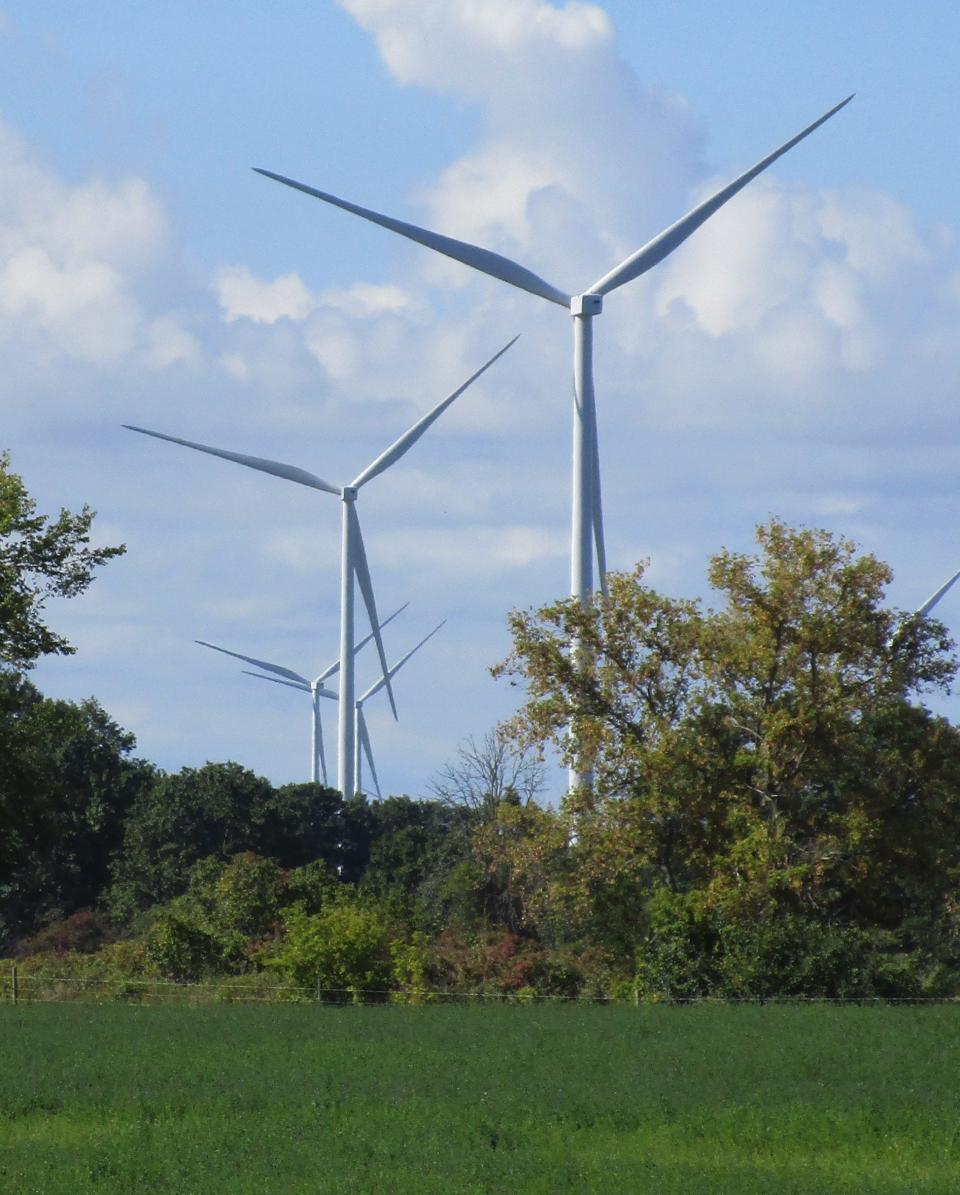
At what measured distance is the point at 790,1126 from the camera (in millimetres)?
23531

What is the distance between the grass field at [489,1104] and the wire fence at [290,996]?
18.1 feet

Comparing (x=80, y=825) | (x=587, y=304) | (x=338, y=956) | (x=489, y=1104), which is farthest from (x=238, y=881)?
(x=489, y=1104)

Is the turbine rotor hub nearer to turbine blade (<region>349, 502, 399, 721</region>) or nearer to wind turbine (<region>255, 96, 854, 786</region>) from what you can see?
wind turbine (<region>255, 96, 854, 786</region>)

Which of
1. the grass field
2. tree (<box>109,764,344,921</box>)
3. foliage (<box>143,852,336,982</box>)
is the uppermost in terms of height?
tree (<box>109,764,344,921</box>)

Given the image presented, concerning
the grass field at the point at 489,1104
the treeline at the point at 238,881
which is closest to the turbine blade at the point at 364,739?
the treeline at the point at 238,881

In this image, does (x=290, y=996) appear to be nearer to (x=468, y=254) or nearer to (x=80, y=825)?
(x=468, y=254)

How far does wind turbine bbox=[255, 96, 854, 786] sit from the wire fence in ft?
35.3

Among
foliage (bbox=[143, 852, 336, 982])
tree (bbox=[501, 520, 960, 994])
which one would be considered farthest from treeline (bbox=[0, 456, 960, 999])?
foliage (bbox=[143, 852, 336, 982])

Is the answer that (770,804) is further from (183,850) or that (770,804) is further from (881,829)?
(183,850)

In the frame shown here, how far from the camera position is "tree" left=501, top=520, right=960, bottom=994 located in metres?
42.0

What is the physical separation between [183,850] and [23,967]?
24150mm

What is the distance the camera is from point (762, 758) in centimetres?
4219

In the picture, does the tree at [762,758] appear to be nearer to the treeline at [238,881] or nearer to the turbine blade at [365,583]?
the treeline at [238,881]

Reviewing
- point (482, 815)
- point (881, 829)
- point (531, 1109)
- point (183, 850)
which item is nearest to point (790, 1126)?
point (531, 1109)
